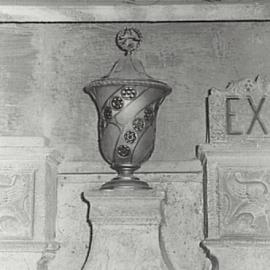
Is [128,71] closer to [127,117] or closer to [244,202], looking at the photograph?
[127,117]

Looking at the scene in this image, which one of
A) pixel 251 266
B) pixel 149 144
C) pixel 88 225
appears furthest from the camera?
pixel 88 225

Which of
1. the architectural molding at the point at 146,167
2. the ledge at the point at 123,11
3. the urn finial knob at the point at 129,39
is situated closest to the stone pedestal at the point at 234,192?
the architectural molding at the point at 146,167

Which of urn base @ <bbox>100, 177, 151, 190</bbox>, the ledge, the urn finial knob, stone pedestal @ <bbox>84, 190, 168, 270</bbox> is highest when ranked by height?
the ledge

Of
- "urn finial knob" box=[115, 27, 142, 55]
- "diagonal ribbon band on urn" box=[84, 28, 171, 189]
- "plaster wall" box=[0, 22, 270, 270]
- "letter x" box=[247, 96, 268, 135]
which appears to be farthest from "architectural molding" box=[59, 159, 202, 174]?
"urn finial knob" box=[115, 27, 142, 55]

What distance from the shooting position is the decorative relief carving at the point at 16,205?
265cm

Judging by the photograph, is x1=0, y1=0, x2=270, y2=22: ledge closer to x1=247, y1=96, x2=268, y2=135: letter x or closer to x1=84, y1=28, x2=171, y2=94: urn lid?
x1=84, y1=28, x2=171, y2=94: urn lid

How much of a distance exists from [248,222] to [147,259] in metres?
0.39

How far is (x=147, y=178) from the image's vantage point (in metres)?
2.92

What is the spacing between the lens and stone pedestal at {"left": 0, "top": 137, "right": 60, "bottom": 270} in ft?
8.66

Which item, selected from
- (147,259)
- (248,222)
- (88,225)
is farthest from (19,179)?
(248,222)

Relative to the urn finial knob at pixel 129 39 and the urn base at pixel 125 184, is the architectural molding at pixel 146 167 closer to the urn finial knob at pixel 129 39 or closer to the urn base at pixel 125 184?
the urn base at pixel 125 184

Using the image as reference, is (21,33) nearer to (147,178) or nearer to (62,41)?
(62,41)

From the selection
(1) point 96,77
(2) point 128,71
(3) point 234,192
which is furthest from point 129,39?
(3) point 234,192

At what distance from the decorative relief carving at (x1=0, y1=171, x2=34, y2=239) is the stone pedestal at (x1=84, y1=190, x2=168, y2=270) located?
0.79 ft
